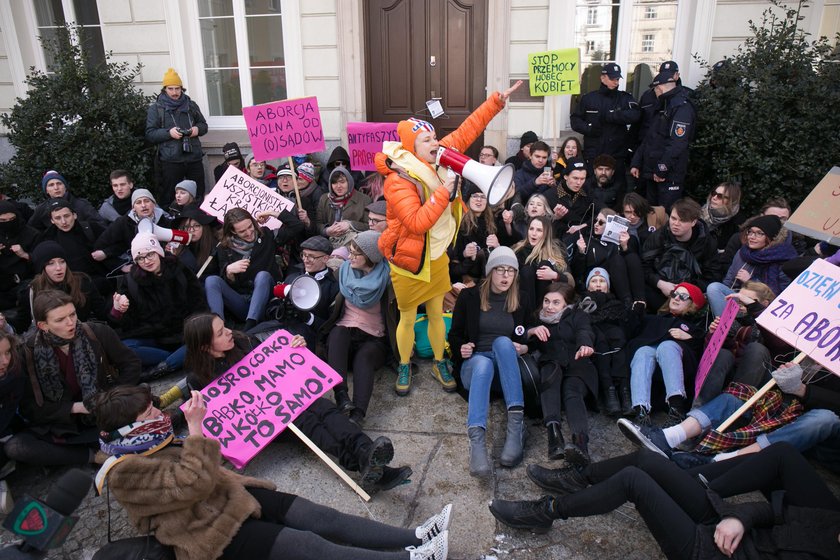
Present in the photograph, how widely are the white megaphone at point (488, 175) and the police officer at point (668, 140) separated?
3817 millimetres

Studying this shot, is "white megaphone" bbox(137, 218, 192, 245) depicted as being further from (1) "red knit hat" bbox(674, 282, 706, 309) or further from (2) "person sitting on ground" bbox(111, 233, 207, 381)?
(1) "red knit hat" bbox(674, 282, 706, 309)

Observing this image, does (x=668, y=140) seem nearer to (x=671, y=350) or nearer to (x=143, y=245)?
(x=671, y=350)

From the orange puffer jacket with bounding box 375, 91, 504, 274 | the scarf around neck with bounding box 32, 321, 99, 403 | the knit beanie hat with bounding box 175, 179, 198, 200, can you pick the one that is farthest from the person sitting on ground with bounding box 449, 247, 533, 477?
the knit beanie hat with bounding box 175, 179, 198, 200

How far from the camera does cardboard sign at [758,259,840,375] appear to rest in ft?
11.2

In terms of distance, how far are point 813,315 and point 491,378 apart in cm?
200

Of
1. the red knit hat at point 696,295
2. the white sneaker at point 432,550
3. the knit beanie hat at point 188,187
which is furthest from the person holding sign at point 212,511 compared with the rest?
the knit beanie hat at point 188,187

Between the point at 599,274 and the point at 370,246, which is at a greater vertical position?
the point at 370,246

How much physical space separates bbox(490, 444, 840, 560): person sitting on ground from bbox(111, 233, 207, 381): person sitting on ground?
11.0ft

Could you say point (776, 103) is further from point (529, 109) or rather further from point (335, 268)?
point (335, 268)

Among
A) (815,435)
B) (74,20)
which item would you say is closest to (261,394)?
Answer: (815,435)

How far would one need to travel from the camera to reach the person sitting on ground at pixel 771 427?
3.62m

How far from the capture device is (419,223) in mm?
4035

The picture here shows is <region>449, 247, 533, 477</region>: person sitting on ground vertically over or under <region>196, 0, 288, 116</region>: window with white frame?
under

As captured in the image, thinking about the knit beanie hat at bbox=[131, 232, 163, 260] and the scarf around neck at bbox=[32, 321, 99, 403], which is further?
the knit beanie hat at bbox=[131, 232, 163, 260]
